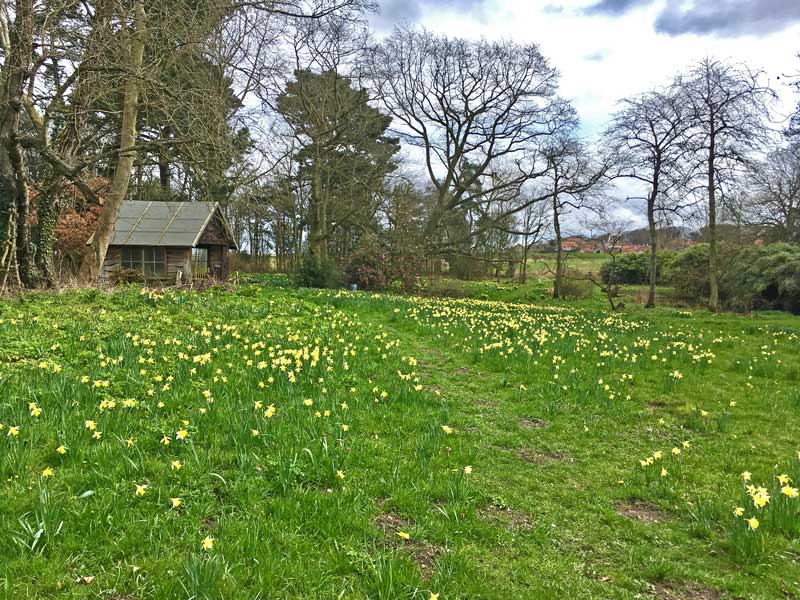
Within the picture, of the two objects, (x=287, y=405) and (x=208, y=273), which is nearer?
(x=287, y=405)

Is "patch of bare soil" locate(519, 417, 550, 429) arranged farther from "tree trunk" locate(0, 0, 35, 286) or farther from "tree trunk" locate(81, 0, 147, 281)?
"tree trunk" locate(81, 0, 147, 281)

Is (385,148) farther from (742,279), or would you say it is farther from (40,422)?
(40,422)

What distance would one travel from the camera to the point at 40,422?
3.66m

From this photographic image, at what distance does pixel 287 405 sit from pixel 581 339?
6626mm

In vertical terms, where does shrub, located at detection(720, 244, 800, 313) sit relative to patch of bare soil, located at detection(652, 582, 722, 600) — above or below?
above

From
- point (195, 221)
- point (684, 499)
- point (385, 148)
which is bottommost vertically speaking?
point (684, 499)

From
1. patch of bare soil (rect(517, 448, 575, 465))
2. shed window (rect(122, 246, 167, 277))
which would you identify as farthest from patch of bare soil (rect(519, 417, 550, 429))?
shed window (rect(122, 246, 167, 277))

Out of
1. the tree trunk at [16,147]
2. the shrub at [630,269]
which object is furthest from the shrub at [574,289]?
the tree trunk at [16,147]

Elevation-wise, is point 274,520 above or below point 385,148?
below

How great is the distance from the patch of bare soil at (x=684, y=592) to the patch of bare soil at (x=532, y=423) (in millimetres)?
2501

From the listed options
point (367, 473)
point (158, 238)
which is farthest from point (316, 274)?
point (367, 473)

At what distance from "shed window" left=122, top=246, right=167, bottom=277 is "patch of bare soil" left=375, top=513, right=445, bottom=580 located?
22156mm

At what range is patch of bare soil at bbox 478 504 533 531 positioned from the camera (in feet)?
10.2

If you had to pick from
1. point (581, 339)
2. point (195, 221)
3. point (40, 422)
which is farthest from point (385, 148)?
point (40, 422)
